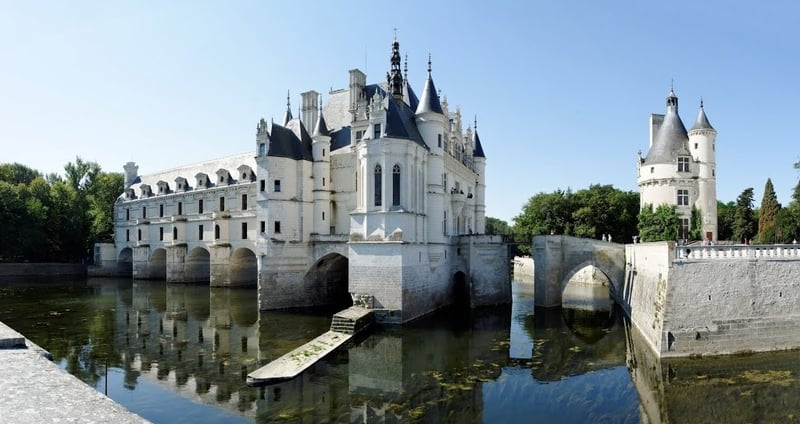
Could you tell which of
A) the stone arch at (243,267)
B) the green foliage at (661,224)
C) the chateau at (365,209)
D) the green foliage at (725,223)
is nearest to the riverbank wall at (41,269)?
the chateau at (365,209)

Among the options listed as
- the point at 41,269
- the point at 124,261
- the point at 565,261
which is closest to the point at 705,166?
the point at 565,261

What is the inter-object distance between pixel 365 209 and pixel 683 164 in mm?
22112

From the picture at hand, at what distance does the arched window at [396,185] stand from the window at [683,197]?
2013 centimetres

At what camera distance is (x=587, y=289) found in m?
40.6

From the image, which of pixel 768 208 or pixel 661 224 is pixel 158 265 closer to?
pixel 661 224

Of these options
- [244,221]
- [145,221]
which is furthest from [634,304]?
[145,221]

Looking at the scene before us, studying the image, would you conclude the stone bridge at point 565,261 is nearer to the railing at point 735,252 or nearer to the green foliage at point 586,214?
the railing at point 735,252

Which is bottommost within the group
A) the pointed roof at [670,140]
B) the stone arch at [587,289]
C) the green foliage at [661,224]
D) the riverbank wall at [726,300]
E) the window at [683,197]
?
the stone arch at [587,289]

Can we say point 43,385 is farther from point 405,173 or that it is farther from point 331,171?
point 331,171

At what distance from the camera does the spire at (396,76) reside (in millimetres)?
30516

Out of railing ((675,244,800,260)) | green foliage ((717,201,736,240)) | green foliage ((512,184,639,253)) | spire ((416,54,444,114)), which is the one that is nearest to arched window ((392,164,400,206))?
spire ((416,54,444,114))

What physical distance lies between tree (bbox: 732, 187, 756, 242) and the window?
1876 centimetres

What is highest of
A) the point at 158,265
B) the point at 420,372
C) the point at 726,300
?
the point at 726,300

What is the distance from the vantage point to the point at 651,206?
32.9 meters
